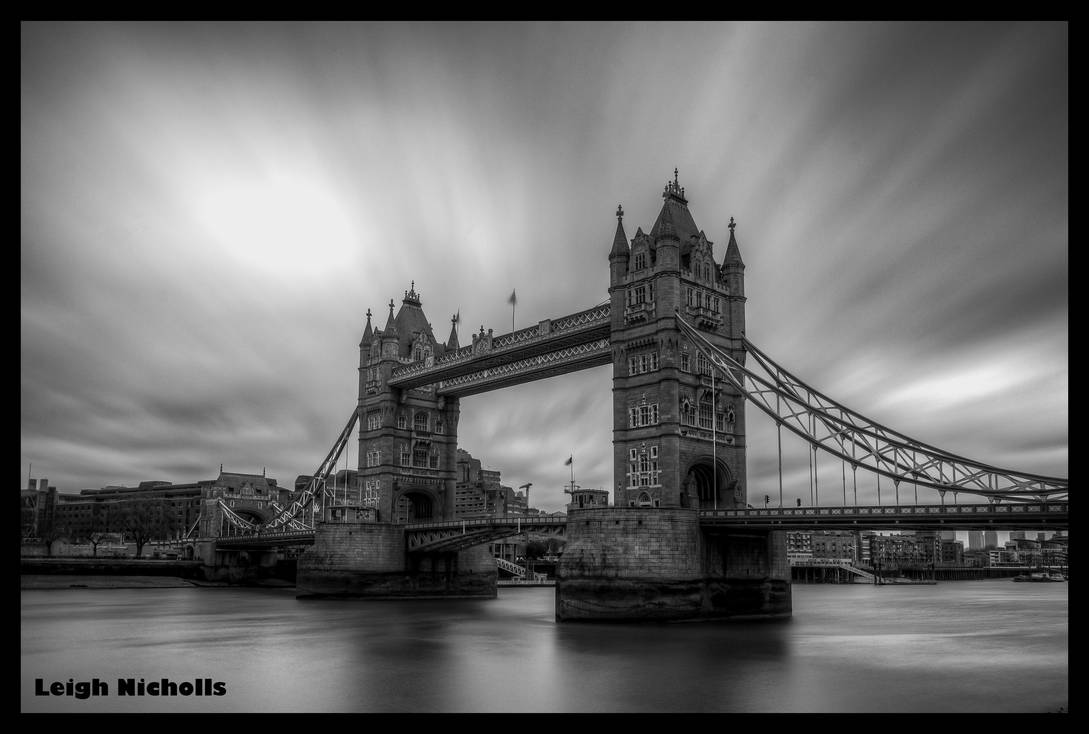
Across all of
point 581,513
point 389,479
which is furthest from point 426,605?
point 581,513

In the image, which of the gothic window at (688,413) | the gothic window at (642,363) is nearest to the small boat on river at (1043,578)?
the gothic window at (688,413)

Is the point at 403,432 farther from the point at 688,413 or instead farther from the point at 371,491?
the point at 688,413

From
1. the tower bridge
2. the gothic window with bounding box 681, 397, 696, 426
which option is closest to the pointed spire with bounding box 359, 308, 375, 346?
the tower bridge

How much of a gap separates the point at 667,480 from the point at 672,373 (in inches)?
240

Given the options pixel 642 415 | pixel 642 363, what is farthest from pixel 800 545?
pixel 642 363

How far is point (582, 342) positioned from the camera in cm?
6028

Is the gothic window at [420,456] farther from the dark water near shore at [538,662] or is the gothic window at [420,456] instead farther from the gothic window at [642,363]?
the gothic window at [642,363]

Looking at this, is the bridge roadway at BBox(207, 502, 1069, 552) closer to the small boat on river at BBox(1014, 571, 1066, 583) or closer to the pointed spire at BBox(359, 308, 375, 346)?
the pointed spire at BBox(359, 308, 375, 346)

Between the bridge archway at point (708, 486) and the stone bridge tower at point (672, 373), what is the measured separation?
0.06m

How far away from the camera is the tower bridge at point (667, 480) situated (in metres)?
41.9

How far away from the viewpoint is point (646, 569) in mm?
45656

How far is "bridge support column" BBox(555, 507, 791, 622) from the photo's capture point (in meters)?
45.4
